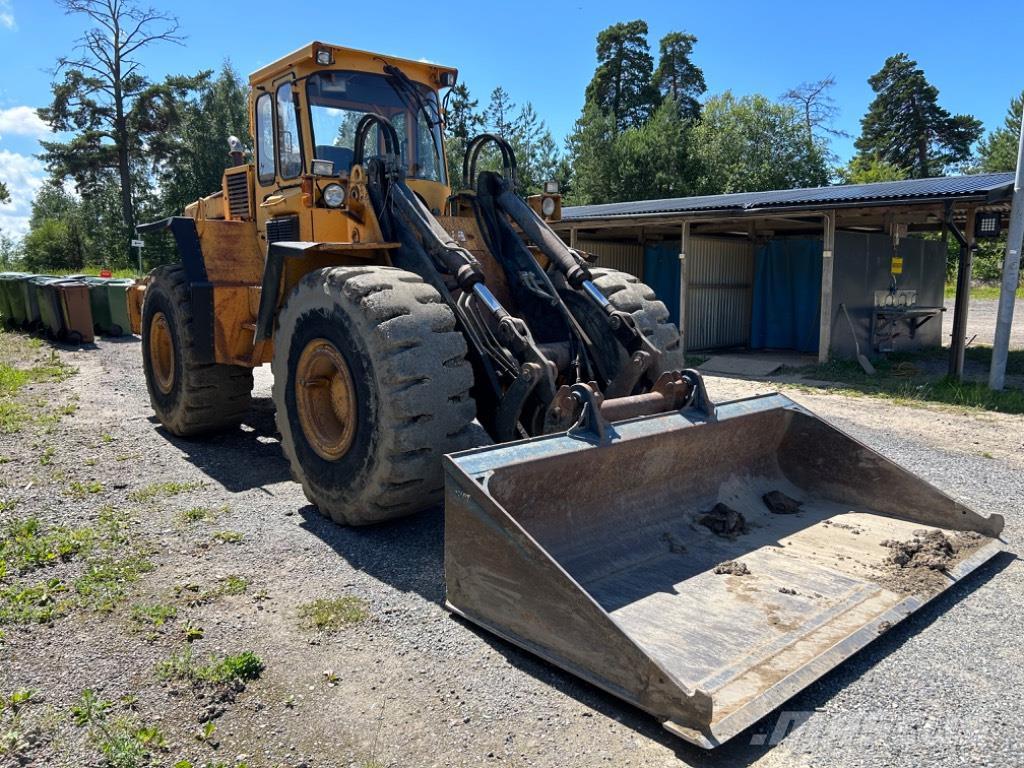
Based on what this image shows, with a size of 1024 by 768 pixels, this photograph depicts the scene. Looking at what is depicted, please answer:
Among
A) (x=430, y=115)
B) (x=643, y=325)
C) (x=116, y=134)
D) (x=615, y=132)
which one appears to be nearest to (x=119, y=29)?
(x=116, y=134)

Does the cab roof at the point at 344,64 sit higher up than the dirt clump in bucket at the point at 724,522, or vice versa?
the cab roof at the point at 344,64

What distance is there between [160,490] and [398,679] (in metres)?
3.32

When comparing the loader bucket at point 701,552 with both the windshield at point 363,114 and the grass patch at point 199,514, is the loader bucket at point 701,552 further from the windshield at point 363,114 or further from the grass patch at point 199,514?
the windshield at point 363,114

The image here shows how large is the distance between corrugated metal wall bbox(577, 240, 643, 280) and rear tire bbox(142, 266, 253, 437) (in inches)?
455

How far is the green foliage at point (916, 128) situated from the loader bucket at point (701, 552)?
4769 cm

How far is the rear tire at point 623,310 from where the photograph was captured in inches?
206

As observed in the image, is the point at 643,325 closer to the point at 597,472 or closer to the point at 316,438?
the point at 597,472

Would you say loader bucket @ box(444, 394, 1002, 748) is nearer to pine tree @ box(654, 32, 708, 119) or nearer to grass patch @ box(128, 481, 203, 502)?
grass patch @ box(128, 481, 203, 502)

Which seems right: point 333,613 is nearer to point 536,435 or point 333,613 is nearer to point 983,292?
point 536,435

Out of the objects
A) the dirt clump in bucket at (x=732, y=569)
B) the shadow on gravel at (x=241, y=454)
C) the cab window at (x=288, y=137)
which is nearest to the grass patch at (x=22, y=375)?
the shadow on gravel at (x=241, y=454)

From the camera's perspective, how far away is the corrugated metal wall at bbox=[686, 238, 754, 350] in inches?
648

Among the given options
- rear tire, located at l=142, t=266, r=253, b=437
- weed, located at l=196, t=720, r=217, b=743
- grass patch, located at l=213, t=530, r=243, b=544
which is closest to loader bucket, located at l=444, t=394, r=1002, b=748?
weed, located at l=196, t=720, r=217, b=743

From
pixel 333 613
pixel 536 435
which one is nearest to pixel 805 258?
pixel 536 435

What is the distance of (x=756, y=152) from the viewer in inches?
1495
